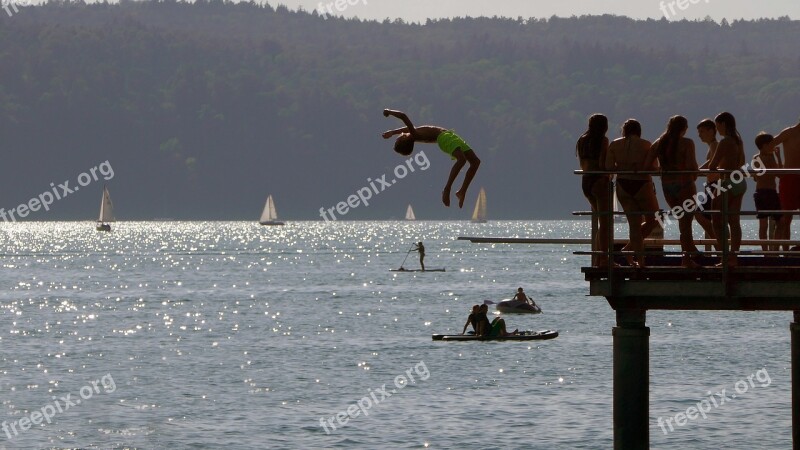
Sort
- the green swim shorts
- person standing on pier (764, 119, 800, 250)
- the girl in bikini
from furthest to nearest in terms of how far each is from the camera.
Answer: person standing on pier (764, 119, 800, 250), the girl in bikini, the green swim shorts

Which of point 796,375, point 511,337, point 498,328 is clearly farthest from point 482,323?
point 796,375

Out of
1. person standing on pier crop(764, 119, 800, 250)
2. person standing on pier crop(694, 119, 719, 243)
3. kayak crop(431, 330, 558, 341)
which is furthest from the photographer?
kayak crop(431, 330, 558, 341)

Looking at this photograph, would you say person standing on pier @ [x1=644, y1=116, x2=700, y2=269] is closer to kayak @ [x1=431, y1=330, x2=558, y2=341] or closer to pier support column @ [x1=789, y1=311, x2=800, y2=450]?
pier support column @ [x1=789, y1=311, x2=800, y2=450]

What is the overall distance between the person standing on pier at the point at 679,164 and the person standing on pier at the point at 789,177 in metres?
2.31

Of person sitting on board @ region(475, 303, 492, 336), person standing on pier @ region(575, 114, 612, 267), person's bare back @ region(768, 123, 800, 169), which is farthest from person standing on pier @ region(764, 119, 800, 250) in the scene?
person sitting on board @ region(475, 303, 492, 336)

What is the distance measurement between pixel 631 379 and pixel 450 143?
5.35 metres

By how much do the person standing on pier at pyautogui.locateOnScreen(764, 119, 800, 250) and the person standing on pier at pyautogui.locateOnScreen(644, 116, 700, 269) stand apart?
2309mm

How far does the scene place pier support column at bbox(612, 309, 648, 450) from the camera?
20203 mm

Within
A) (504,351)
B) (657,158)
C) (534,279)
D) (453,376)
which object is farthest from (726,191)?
(534,279)

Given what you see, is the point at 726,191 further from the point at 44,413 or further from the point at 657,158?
the point at 44,413

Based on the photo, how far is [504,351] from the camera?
2643 inches

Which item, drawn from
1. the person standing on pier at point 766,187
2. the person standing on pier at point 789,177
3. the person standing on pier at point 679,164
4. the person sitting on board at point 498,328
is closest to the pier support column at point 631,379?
the person standing on pier at point 679,164

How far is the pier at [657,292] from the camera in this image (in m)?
19.5

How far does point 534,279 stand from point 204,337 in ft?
221
